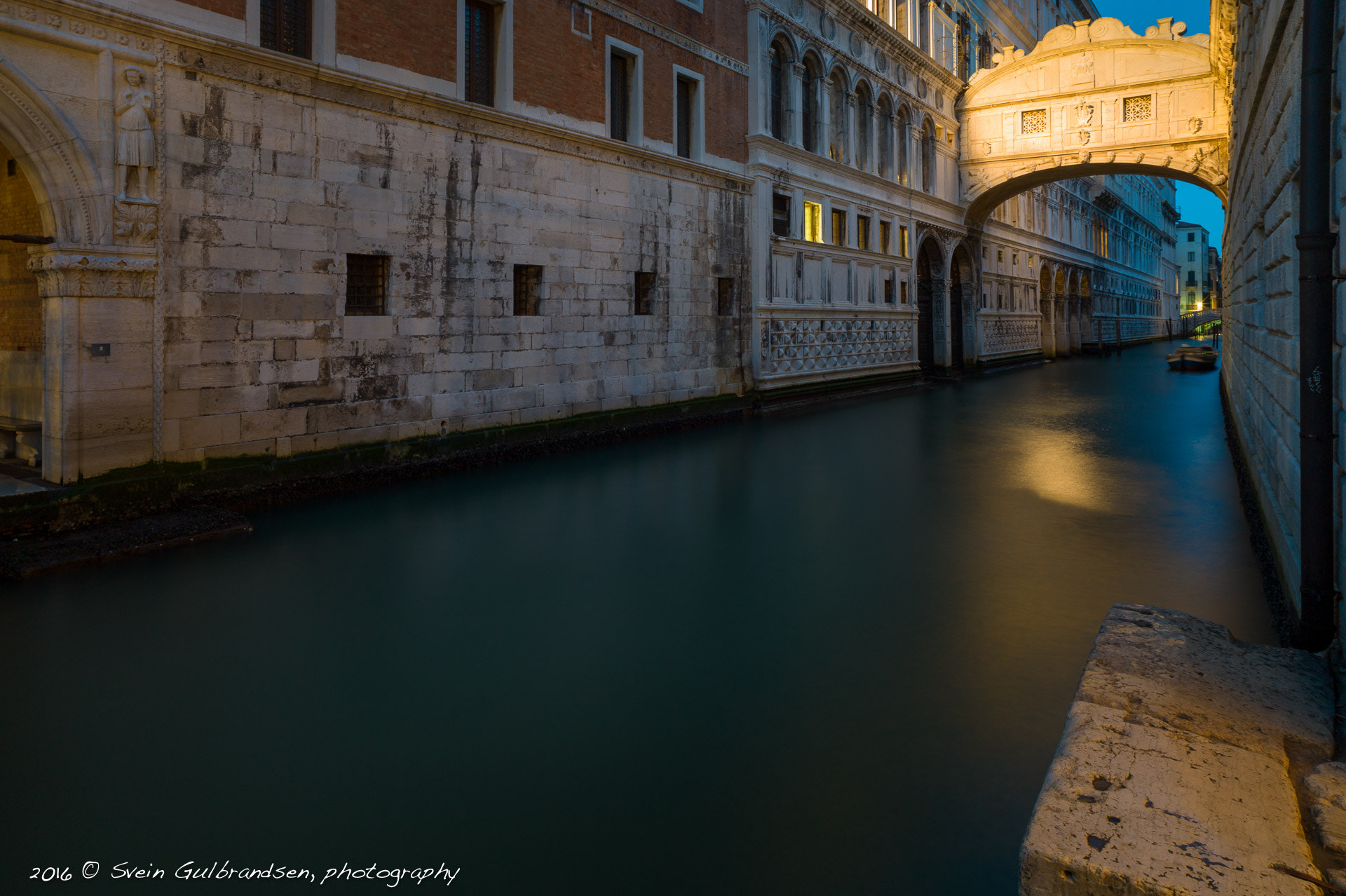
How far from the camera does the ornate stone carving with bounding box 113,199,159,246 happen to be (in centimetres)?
736

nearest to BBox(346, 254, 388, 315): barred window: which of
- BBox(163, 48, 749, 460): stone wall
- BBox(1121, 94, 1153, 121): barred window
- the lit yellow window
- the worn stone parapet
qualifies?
BBox(163, 48, 749, 460): stone wall

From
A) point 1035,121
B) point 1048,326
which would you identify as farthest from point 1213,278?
point 1035,121

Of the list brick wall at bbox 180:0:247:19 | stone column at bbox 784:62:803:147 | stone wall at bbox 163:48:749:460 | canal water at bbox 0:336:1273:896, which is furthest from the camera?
stone column at bbox 784:62:803:147

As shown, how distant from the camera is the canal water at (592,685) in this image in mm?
2768

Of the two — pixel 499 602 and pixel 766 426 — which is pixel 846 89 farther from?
pixel 499 602

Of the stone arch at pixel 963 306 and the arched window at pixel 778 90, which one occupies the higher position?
the arched window at pixel 778 90

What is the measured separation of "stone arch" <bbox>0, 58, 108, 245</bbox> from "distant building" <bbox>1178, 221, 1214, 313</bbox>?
359 ft

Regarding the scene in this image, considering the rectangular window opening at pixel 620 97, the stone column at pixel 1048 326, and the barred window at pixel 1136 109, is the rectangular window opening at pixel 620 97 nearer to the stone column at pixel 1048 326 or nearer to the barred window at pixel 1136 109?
the barred window at pixel 1136 109

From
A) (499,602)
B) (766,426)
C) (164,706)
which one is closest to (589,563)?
(499,602)

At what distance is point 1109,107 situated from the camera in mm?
21672

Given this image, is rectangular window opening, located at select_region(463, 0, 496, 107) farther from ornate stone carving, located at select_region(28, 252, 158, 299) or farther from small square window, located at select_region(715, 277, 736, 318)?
small square window, located at select_region(715, 277, 736, 318)

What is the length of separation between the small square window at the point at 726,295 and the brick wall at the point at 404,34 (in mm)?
6828

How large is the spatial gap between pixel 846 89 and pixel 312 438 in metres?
15.9

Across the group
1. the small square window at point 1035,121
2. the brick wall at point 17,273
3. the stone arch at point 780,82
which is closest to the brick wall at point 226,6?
the brick wall at point 17,273
